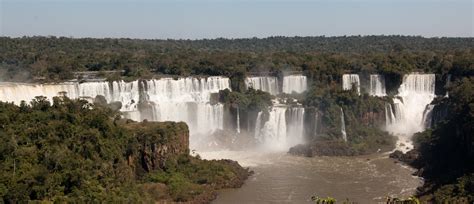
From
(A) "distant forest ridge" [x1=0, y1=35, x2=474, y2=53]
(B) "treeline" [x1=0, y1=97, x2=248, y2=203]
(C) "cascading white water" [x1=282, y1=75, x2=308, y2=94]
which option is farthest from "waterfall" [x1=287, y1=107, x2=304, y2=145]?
(A) "distant forest ridge" [x1=0, y1=35, x2=474, y2=53]

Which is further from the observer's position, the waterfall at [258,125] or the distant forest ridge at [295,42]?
the distant forest ridge at [295,42]

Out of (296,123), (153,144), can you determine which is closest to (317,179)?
(153,144)

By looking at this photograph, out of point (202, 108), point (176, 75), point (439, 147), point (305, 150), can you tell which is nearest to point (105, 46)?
point (176, 75)

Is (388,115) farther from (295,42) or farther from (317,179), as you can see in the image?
(295,42)

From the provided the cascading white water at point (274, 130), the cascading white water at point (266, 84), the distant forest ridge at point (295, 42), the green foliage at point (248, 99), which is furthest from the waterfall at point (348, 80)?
the distant forest ridge at point (295, 42)

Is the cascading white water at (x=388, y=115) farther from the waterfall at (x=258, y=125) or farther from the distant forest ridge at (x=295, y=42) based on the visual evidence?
the distant forest ridge at (x=295, y=42)

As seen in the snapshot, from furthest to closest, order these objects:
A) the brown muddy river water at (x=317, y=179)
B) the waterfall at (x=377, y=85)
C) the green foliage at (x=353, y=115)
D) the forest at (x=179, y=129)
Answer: the waterfall at (x=377, y=85)
the green foliage at (x=353, y=115)
the brown muddy river water at (x=317, y=179)
the forest at (x=179, y=129)

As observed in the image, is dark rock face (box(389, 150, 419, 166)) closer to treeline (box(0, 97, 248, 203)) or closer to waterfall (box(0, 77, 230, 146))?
treeline (box(0, 97, 248, 203))
